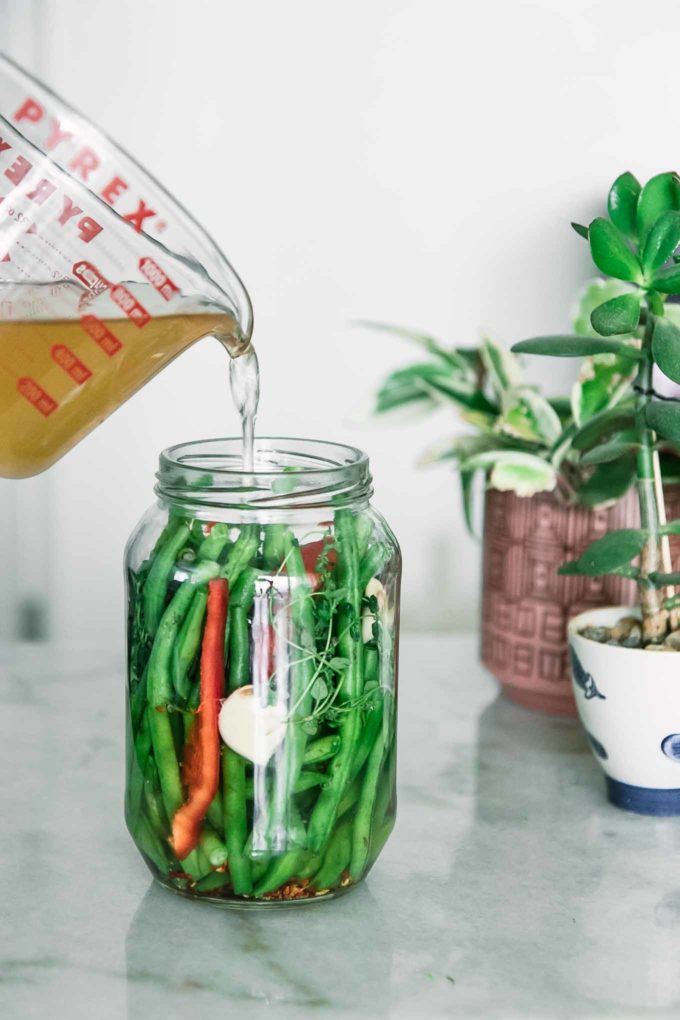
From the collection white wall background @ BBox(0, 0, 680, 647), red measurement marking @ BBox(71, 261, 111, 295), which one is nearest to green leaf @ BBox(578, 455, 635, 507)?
red measurement marking @ BBox(71, 261, 111, 295)

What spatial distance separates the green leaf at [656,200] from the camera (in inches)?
28.6

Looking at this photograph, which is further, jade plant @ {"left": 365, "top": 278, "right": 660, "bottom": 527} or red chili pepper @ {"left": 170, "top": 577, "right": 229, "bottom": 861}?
jade plant @ {"left": 365, "top": 278, "right": 660, "bottom": 527}

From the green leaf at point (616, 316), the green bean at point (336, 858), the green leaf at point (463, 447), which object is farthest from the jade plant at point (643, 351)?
the green bean at point (336, 858)

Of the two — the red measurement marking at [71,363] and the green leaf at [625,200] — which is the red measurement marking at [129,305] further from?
the green leaf at [625,200]

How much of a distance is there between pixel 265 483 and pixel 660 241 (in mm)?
272

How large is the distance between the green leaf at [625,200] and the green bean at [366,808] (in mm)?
343

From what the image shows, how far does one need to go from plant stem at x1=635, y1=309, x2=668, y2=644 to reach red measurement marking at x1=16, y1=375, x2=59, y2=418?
36 centimetres

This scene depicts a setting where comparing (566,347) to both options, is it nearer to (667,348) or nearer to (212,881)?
(667,348)

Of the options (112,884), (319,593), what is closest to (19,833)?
(112,884)

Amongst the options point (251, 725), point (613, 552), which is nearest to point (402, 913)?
point (251, 725)

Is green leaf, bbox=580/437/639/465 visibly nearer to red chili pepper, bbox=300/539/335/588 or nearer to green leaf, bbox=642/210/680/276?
green leaf, bbox=642/210/680/276

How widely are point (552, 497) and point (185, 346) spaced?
1.21 feet

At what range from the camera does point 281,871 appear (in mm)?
635

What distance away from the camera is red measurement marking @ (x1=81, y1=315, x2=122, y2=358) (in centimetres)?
63
